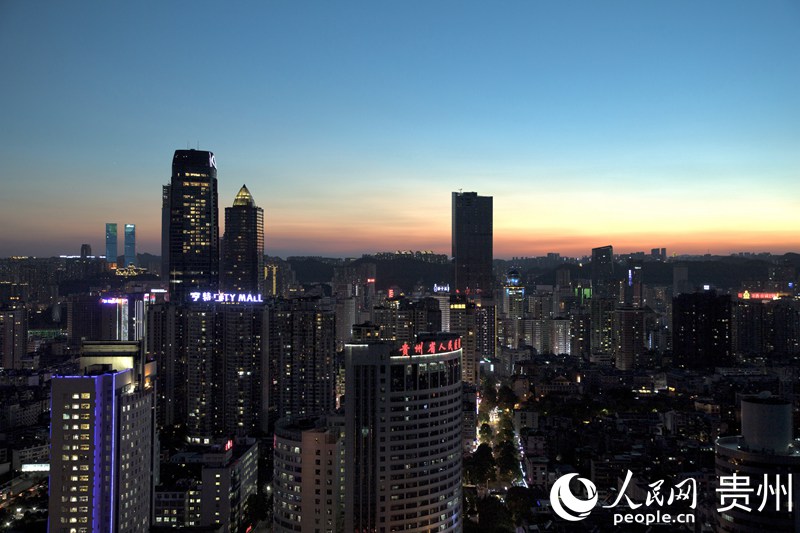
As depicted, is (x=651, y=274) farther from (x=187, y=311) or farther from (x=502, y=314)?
(x=187, y=311)

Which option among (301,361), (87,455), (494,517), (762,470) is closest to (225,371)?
(301,361)

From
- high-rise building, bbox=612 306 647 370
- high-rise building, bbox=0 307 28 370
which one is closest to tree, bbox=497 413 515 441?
high-rise building, bbox=612 306 647 370

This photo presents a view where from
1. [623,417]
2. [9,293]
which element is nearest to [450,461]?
[623,417]

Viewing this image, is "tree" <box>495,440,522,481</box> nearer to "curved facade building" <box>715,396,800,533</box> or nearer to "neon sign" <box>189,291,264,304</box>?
"curved facade building" <box>715,396,800,533</box>

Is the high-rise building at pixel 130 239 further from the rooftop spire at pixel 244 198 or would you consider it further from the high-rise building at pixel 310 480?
the high-rise building at pixel 310 480

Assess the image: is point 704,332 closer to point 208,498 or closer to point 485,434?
point 485,434
